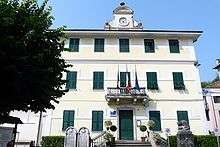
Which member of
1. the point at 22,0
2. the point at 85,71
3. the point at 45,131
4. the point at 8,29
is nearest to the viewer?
the point at 8,29

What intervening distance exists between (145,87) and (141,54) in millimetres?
3329

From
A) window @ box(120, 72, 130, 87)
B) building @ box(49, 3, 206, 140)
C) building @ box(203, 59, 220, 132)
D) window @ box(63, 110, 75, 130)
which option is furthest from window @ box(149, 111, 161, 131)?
building @ box(203, 59, 220, 132)

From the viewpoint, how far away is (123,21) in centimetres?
2898

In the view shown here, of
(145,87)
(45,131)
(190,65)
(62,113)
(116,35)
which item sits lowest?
(45,131)

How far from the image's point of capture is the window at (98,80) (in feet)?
83.8

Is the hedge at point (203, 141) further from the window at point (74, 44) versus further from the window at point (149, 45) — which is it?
the window at point (74, 44)

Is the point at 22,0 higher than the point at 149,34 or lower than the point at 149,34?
lower

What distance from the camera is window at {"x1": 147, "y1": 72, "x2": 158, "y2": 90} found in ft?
84.0

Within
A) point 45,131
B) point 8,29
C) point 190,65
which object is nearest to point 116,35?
point 190,65

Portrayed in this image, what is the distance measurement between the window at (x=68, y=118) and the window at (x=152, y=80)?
7.02m

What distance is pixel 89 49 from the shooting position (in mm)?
27078

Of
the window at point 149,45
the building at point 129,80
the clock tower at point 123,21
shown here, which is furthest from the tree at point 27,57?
the clock tower at point 123,21

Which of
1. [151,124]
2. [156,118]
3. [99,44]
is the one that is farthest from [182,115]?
[99,44]

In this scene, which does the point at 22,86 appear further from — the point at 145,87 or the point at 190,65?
the point at 190,65
